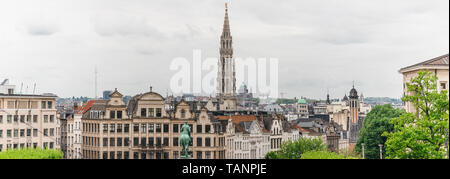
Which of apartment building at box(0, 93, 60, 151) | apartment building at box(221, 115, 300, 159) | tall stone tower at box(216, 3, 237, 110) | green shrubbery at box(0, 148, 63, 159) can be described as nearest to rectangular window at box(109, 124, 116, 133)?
apartment building at box(0, 93, 60, 151)

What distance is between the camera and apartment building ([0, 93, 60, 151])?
295 feet

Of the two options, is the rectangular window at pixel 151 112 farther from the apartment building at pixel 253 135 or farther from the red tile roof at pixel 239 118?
the red tile roof at pixel 239 118

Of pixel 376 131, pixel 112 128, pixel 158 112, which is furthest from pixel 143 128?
pixel 376 131

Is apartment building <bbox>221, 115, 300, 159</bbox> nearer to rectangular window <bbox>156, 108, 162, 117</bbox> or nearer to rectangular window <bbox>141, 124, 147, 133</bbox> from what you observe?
rectangular window <bbox>156, 108, 162, 117</bbox>

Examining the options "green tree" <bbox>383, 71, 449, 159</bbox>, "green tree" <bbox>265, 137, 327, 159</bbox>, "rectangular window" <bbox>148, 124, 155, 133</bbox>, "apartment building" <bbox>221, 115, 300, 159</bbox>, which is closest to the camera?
"green tree" <bbox>383, 71, 449, 159</bbox>

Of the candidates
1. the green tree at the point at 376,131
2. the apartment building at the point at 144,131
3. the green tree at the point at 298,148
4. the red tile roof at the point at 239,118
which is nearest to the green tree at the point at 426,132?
the green tree at the point at 376,131

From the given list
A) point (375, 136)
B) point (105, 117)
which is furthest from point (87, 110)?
point (375, 136)

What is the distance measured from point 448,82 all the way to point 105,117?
51227mm

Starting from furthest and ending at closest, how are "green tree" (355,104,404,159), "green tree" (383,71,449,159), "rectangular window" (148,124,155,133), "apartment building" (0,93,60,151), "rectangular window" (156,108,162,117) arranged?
1. "rectangular window" (156,108,162,117)
2. "rectangular window" (148,124,155,133)
3. "green tree" (355,104,404,159)
4. "apartment building" (0,93,60,151)
5. "green tree" (383,71,449,159)

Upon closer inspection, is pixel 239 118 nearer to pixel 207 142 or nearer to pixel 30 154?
pixel 207 142

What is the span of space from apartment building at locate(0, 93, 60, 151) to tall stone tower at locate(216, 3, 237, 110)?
91990 millimetres
